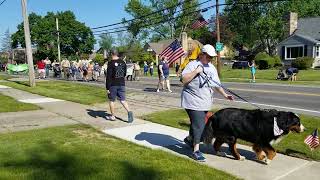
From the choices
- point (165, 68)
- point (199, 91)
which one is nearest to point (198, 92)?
point (199, 91)

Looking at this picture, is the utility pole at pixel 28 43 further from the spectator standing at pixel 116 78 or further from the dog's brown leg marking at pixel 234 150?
the dog's brown leg marking at pixel 234 150

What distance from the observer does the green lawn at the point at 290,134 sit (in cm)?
718

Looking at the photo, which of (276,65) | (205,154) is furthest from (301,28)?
(205,154)

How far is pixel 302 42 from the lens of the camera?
53.1 m

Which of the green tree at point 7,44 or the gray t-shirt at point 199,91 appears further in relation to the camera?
the green tree at point 7,44

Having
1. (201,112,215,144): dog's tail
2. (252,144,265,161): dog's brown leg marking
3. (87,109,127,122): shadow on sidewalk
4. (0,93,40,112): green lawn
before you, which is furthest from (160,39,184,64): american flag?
(252,144,265,161): dog's brown leg marking

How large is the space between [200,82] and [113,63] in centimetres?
416

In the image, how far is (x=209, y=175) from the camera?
596cm

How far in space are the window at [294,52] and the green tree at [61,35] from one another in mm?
48696

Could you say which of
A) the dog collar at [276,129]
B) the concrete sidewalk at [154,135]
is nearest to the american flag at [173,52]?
the concrete sidewalk at [154,135]

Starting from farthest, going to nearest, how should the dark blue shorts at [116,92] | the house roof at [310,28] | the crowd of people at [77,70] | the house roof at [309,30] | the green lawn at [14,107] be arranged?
the house roof at [310,28]
the house roof at [309,30]
the crowd of people at [77,70]
the green lawn at [14,107]
the dark blue shorts at [116,92]

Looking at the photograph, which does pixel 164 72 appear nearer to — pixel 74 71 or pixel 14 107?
pixel 14 107

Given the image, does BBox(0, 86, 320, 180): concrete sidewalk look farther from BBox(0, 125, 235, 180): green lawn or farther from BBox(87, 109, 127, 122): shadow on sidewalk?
BBox(0, 125, 235, 180): green lawn

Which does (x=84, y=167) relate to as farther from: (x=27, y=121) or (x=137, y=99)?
(x=137, y=99)
